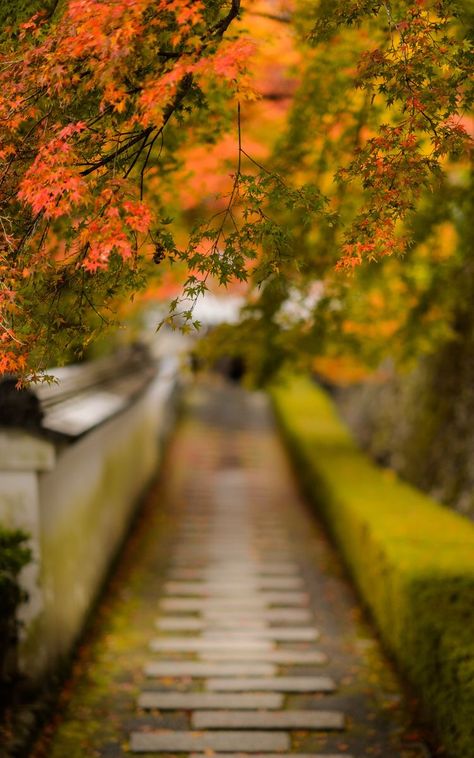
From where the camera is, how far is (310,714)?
6.55 meters

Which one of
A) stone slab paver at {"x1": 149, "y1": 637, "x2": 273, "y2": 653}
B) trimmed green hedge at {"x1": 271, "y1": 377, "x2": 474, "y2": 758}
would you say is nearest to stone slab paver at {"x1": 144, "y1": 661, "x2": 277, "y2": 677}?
stone slab paver at {"x1": 149, "y1": 637, "x2": 273, "y2": 653}

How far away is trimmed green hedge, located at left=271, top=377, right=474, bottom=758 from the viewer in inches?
215

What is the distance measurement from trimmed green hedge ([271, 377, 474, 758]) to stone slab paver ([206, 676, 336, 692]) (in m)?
0.77

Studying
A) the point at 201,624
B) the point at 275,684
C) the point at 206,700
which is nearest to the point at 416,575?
the point at 275,684

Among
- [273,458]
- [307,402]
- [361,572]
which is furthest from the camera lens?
[307,402]

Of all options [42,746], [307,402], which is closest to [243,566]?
[42,746]

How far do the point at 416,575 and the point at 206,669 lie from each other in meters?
2.29

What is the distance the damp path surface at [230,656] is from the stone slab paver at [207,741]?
12 mm

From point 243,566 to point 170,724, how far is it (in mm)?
4083

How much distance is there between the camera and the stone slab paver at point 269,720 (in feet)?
20.8

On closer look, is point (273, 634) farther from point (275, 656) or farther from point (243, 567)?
point (243, 567)

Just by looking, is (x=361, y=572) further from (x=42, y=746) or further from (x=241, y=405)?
(x=241, y=405)

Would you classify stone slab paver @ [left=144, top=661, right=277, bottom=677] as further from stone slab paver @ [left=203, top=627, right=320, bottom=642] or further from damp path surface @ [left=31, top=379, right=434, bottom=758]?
stone slab paver @ [left=203, top=627, right=320, bottom=642]

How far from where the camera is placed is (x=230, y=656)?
7.71 meters
